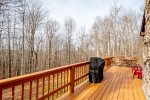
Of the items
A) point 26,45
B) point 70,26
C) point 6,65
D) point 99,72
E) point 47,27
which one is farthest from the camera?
point 70,26

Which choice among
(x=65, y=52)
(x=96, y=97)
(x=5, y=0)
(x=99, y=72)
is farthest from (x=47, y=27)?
(x=96, y=97)

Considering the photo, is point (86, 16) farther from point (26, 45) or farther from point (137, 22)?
point (26, 45)

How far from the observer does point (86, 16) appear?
132 ft

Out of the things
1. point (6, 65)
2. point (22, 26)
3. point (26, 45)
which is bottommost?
point (6, 65)

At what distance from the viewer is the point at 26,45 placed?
2606 centimetres

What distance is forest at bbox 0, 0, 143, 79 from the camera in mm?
22458

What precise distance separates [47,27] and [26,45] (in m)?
6.99

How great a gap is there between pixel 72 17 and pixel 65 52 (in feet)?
24.7

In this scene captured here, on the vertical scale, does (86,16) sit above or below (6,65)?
above

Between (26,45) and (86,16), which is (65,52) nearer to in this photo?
(86,16)

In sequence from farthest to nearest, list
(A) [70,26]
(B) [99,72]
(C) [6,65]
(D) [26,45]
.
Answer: (A) [70,26], (C) [6,65], (D) [26,45], (B) [99,72]

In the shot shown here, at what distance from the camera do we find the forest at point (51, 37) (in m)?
22.5

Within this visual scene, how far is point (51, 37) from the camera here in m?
33.3

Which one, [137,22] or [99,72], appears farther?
[137,22]
